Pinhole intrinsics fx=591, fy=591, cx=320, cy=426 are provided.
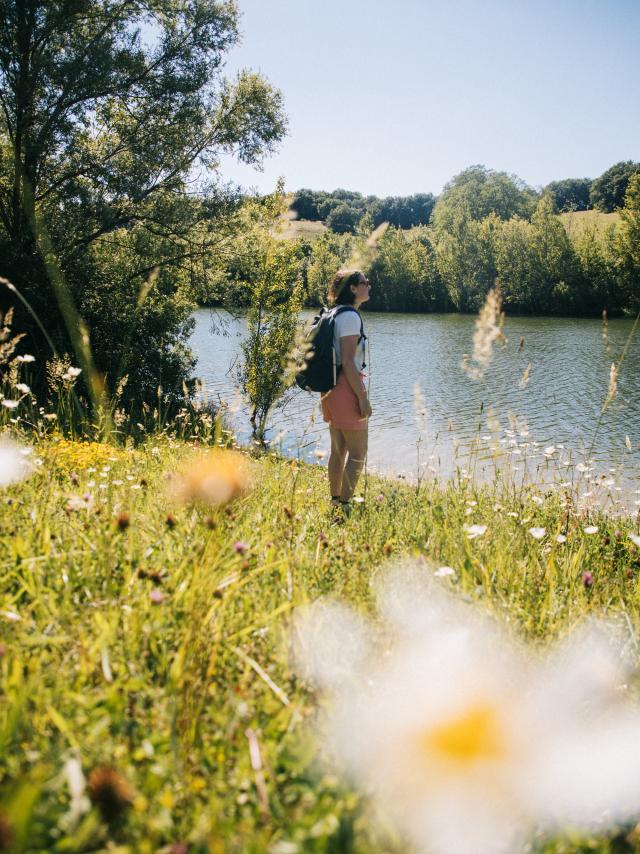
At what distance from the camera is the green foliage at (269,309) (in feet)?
49.4

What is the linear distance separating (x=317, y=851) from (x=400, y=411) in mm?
16950

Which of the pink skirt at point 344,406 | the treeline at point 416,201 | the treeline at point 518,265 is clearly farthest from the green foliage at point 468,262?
the pink skirt at point 344,406

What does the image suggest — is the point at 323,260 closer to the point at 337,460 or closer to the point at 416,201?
the point at 337,460

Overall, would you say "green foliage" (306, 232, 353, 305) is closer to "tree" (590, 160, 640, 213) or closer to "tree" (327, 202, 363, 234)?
"tree" (327, 202, 363, 234)

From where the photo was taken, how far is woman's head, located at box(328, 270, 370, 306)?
15.6 feet

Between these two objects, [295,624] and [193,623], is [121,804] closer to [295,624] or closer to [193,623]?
[193,623]

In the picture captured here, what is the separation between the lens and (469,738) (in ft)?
5.35

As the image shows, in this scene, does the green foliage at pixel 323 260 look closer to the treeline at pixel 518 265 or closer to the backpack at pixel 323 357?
the treeline at pixel 518 265

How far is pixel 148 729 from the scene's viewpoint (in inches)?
60.9

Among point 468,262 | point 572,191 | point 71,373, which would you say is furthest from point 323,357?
point 572,191

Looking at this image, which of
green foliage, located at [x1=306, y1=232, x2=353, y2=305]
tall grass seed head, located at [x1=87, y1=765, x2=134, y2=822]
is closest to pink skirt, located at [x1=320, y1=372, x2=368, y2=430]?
tall grass seed head, located at [x1=87, y1=765, x2=134, y2=822]

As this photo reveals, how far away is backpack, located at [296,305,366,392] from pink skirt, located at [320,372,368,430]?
5.2 inches

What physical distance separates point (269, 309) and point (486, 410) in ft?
20.1

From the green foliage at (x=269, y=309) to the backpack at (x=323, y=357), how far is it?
9.97 metres
